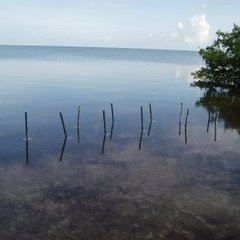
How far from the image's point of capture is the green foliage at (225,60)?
67.6 metres

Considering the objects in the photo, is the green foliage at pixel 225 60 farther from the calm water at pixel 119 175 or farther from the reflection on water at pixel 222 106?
the calm water at pixel 119 175

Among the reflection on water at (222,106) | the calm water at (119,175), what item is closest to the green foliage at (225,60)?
the reflection on water at (222,106)

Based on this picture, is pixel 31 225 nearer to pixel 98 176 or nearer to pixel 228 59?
pixel 98 176

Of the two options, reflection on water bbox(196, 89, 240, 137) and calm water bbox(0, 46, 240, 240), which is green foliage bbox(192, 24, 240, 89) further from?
calm water bbox(0, 46, 240, 240)

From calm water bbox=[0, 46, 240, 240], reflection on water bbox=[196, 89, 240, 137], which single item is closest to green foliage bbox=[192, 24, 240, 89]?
reflection on water bbox=[196, 89, 240, 137]

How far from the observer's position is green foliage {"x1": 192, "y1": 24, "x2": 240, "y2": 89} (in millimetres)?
67562

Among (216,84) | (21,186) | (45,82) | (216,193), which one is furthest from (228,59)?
(21,186)

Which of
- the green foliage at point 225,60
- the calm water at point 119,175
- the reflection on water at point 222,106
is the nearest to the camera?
the calm water at point 119,175

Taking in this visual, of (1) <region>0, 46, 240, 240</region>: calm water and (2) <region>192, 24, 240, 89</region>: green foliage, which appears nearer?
(1) <region>0, 46, 240, 240</region>: calm water

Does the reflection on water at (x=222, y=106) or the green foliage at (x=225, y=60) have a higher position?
the green foliage at (x=225, y=60)

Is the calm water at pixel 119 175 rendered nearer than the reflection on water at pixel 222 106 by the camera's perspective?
Yes

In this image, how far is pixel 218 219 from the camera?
20031 mm

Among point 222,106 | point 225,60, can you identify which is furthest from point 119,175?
point 225,60

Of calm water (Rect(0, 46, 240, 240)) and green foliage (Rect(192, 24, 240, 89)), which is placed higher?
green foliage (Rect(192, 24, 240, 89))
